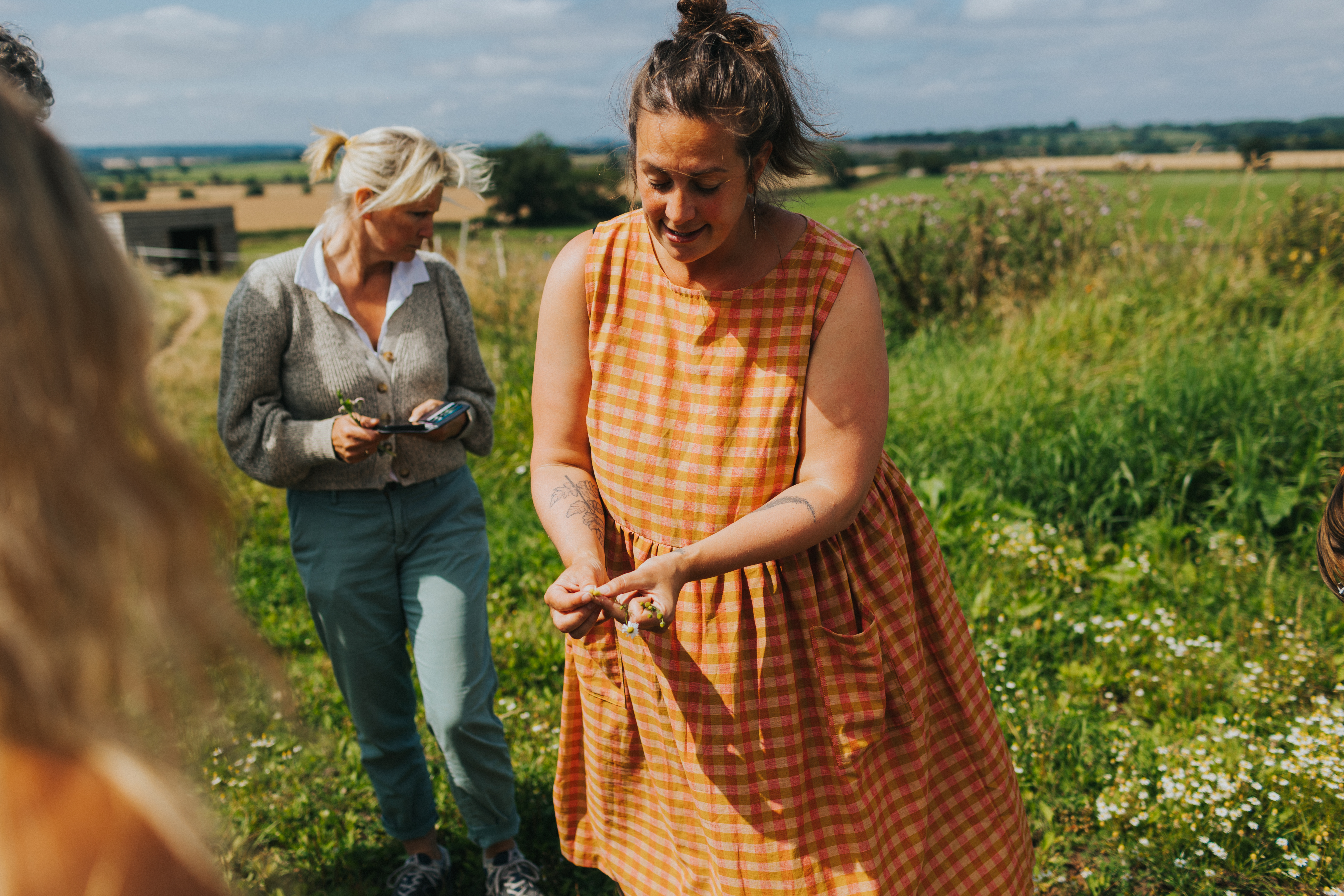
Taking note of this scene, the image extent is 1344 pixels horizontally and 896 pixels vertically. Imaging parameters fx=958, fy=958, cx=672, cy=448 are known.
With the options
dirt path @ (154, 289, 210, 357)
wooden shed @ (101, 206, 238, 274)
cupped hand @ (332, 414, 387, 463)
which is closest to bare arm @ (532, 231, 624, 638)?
cupped hand @ (332, 414, 387, 463)

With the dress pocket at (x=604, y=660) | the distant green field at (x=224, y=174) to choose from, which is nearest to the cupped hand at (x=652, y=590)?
the dress pocket at (x=604, y=660)

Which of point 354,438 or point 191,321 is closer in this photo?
point 354,438

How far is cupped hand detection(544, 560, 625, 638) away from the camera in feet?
5.73

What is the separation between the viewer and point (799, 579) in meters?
1.85

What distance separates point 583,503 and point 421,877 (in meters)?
1.48

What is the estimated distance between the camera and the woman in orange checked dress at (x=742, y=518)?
1786mm

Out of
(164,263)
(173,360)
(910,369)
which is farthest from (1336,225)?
(164,263)

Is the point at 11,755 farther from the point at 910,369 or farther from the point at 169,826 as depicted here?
the point at 910,369

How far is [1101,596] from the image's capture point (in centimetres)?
393

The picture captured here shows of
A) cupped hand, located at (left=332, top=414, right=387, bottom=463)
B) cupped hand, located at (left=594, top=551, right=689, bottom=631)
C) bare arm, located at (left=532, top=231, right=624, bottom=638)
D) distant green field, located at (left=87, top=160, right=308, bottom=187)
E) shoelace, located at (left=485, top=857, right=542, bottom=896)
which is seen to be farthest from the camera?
distant green field, located at (left=87, top=160, right=308, bottom=187)

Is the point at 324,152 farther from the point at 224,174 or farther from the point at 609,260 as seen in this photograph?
the point at 224,174

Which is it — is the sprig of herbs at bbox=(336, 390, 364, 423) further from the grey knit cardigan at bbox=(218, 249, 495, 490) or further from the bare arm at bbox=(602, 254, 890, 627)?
the bare arm at bbox=(602, 254, 890, 627)

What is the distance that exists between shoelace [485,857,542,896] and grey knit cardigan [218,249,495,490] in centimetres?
114

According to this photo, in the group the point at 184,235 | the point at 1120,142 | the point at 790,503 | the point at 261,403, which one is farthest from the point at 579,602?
the point at 184,235
